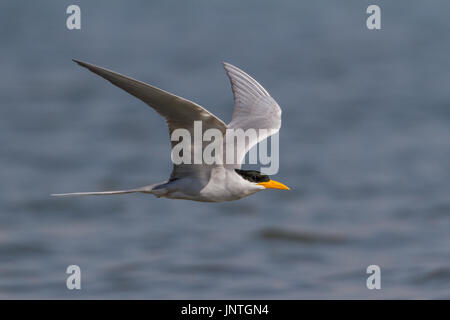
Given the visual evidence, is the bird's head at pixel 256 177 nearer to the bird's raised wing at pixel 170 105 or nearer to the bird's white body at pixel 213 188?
the bird's white body at pixel 213 188

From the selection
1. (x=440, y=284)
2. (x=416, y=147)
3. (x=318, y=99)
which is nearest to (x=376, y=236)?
(x=440, y=284)

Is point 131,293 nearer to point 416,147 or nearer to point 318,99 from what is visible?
point 416,147

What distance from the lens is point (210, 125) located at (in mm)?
6277

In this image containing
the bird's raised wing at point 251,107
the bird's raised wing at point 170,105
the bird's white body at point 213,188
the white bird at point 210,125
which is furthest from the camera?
the bird's raised wing at point 251,107

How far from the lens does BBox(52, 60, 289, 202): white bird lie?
19.2 feet

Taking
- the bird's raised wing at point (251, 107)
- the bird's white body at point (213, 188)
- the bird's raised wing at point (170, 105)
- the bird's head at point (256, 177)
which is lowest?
the bird's white body at point (213, 188)

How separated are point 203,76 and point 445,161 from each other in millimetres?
6166

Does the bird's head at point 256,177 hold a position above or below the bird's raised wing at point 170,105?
below

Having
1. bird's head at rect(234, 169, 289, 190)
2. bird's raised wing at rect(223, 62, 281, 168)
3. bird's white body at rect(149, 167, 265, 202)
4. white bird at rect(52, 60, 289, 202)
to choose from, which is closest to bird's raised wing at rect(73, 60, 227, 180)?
white bird at rect(52, 60, 289, 202)

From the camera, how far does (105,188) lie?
54.1 feet

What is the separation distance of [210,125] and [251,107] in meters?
1.62

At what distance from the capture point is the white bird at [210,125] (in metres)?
5.86

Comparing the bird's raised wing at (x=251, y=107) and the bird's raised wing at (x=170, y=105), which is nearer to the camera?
the bird's raised wing at (x=170, y=105)

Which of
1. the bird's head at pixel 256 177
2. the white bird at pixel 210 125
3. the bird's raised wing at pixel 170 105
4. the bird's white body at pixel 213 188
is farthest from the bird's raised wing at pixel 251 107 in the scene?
the bird's raised wing at pixel 170 105
